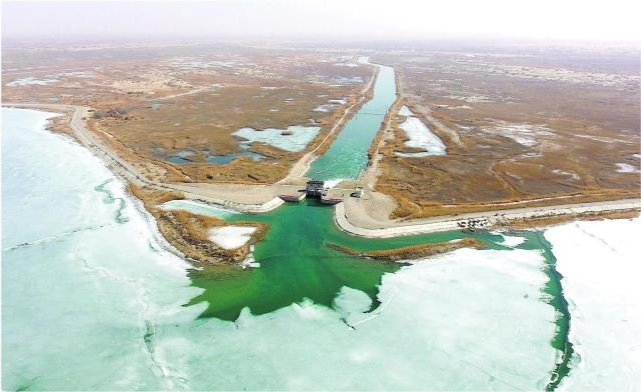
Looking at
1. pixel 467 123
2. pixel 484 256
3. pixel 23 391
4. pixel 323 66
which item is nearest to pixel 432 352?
pixel 484 256

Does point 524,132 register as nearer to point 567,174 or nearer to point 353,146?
point 567,174

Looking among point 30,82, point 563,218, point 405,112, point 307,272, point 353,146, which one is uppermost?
point 30,82

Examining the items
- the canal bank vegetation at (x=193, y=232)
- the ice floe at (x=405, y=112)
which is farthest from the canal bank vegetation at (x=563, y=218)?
the ice floe at (x=405, y=112)

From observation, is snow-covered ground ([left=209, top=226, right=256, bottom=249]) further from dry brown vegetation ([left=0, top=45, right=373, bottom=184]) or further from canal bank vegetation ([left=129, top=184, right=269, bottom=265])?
dry brown vegetation ([left=0, top=45, right=373, bottom=184])

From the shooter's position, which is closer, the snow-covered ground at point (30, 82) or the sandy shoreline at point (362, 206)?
the sandy shoreline at point (362, 206)

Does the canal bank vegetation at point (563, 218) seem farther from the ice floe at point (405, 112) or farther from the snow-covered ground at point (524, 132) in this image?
the ice floe at point (405, 112)

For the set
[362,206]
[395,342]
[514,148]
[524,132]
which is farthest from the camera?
[524,132]

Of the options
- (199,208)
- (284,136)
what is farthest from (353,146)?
(199,208)
